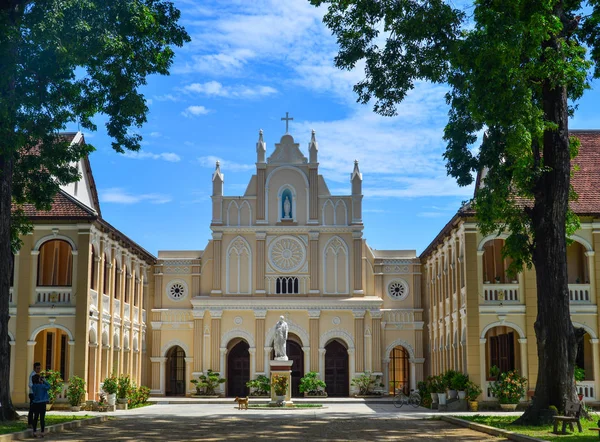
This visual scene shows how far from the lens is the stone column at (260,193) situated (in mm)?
45469

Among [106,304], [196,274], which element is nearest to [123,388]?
[106,304]

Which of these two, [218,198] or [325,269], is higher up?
[218,198]

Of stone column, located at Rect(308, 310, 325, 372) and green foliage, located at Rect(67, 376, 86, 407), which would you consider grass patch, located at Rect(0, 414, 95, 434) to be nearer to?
green foliage, located at Rect(67, 376, 86, 407)

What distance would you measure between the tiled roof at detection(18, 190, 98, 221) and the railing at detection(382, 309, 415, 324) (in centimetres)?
1939

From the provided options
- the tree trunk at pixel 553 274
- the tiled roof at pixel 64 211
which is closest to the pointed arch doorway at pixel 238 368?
the tiled roof at pixel 64 211

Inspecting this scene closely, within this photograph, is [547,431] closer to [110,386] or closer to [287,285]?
[110,386]

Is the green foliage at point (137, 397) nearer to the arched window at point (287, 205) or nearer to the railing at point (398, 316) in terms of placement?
the arched window at point (287, 205)

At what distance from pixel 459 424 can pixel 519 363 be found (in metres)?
12.1

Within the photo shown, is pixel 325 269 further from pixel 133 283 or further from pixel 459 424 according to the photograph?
pixel 459 424

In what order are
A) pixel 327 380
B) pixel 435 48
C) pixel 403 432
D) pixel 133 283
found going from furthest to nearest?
pixel 327 380
pixel 133 283
pixel 435 48
pixel 403 432

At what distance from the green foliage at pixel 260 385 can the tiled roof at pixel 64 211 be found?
10885 millimetres

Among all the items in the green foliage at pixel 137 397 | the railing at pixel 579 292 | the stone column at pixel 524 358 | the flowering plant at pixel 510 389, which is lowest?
the green foliage at pixel 137 397

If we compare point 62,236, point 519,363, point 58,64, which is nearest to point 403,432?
point 58,64

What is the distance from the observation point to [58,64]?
63.1 ft
